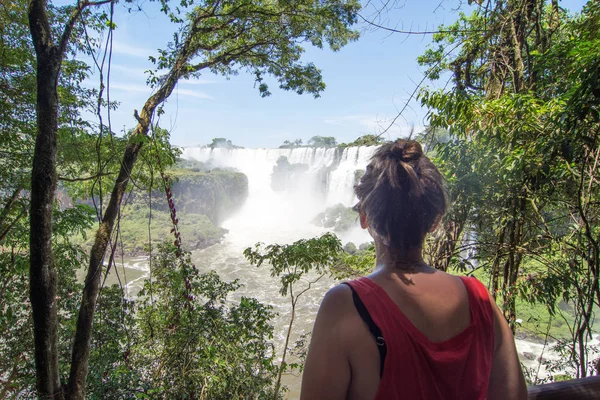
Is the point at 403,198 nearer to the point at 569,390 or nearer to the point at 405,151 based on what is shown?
the point at 405,151

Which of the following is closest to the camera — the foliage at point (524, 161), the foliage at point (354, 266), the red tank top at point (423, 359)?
the red tank top at point (423, 359)

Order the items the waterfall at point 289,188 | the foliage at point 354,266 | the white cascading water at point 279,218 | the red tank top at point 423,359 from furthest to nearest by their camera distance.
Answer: the waterfall at point 289,188 < the white cascading water at point 279,218 < the foliage at point 354,266 < the red tank top at point 423,359

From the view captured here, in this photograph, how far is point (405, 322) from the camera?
0.59 meters

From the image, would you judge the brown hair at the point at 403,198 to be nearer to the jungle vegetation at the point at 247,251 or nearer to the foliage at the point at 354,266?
the jungle vegetation at the point at 247,251

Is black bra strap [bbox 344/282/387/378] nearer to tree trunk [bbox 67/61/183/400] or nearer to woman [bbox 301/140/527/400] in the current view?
woman [bbox 301/140/527/400]

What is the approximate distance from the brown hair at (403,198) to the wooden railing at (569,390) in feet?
1.56

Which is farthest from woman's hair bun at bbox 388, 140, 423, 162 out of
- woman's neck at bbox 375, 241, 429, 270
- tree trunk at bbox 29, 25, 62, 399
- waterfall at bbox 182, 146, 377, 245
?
waterfall at bbox 182, 146, 377, 245

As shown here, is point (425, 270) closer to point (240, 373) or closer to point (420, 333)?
point (420, 333)

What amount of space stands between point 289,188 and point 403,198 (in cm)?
2582

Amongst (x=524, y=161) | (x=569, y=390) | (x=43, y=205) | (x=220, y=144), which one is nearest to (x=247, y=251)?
(x=43, y=205)

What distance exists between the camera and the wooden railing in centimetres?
77

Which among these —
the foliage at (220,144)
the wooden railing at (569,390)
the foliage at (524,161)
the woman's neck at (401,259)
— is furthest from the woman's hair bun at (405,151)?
the foliage at (220,144)

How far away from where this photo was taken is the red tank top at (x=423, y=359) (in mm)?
562

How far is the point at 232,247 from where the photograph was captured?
58.2ft
